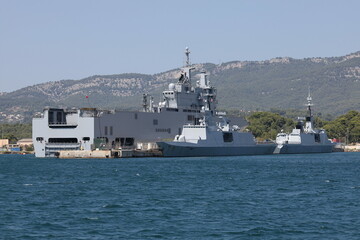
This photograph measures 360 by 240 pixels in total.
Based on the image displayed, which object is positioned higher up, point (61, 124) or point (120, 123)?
point (120, 123)

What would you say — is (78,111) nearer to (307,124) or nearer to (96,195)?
(307,124)

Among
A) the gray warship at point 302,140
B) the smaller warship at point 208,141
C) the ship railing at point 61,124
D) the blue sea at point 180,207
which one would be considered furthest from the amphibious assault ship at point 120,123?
the blue sea at point 180,207

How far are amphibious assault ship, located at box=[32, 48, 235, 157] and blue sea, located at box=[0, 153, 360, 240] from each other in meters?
39.5

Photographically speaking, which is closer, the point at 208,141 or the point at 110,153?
the point at 110,153

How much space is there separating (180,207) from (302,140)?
3269 inches

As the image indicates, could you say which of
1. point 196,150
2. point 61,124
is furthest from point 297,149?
point 61,124

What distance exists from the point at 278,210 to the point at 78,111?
2614 inches

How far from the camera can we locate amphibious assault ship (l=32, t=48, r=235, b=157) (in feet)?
313

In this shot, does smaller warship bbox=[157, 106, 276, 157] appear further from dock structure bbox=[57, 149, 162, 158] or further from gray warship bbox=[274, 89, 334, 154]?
gray warship bbox=[274, 89, 334, 154]

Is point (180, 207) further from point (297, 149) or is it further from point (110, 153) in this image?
point (297, 149)

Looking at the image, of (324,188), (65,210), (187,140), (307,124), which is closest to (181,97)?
(187,140)

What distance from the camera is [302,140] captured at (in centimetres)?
11600

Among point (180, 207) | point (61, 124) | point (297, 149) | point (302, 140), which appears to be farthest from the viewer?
point (302, 140)

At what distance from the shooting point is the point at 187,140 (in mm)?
93625
